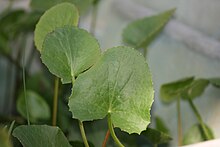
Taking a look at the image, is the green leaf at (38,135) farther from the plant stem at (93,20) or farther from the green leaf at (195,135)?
the plant stem at (93,20)

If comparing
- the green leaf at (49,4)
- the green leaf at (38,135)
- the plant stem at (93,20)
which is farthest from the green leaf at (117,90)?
the plant stem at (93,20)

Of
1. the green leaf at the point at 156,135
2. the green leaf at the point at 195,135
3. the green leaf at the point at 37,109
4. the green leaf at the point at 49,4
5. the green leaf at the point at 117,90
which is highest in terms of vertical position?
the green leaf at the point at 49,4

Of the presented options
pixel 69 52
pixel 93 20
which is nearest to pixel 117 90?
pixel 69 52

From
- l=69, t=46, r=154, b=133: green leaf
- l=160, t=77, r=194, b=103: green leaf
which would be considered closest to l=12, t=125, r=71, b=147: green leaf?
l=69, t=46, r=154, b=133: green leaf

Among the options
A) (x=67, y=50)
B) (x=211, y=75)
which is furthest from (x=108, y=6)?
(x=67, y=50)

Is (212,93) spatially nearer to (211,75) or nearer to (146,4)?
(211,75)

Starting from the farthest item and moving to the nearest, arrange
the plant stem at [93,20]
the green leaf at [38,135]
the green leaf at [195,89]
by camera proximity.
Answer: the plant stem at [93,20] < the green leaf at [195,89] < the green leaf at [38,135]

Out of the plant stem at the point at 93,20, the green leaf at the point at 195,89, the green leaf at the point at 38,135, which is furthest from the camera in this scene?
the plant stem at the point at 93,20
